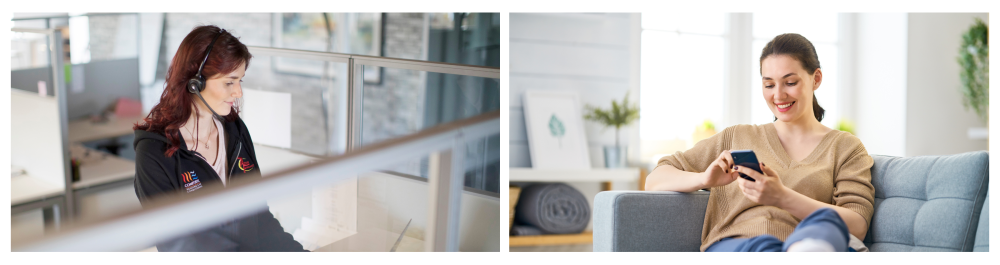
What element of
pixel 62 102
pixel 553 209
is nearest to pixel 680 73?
pixel 553 209

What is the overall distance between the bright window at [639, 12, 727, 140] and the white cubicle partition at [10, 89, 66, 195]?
11.1 ft

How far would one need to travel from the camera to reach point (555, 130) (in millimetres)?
3311

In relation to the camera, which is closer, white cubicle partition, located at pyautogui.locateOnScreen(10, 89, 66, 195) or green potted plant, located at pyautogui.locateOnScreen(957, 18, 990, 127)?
white cubicle partition, located at pyautogui.locateOnScreen(10, 89, 66, 195)

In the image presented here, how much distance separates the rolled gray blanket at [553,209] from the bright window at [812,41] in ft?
4.98

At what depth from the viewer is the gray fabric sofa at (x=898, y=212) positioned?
1.19 meters

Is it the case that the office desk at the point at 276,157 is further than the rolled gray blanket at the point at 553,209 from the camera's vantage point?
No

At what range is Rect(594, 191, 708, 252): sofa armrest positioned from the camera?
137cm

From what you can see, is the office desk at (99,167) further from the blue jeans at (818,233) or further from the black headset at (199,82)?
the blue jeans at (818,233)

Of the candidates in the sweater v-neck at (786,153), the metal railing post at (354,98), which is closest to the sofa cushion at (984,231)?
Result: the sweater v-neck at (786,153)

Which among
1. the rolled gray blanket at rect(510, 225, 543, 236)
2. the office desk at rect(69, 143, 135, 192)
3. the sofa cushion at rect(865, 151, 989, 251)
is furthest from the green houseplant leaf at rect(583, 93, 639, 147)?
the office desk at rect(69, 143, 135, 192)

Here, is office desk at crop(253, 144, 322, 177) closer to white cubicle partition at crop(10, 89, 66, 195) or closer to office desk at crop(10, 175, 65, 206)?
white cubicle partition at crop(10, 89, 66, 195)

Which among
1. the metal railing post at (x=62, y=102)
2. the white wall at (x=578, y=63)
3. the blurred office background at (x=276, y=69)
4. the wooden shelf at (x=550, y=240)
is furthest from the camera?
the white wall at (x=578, y=63)

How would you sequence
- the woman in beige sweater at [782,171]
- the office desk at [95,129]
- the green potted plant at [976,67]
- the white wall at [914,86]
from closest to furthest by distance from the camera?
the woman in beige sweater at [782,171]
the green potted plant at [976,67]
the white wall at [914,86]
the office desk at [95,129]

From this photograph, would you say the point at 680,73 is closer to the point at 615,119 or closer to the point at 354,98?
the point at 615,119
